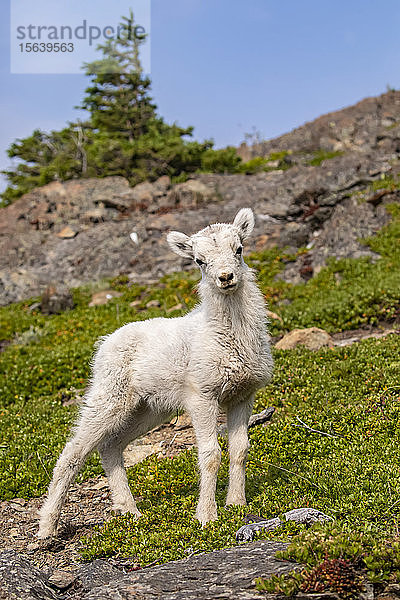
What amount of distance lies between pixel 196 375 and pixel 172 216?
2631 cm

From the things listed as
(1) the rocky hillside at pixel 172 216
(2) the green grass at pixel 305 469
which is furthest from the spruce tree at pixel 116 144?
(2) the green grass at pixel 305 469

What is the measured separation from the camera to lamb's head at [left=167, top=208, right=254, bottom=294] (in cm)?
637

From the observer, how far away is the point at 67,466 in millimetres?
7473

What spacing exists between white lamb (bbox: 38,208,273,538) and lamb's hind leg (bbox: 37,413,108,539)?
13mm

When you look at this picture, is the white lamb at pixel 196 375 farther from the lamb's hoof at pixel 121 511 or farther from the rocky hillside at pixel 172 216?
the rocky hillside at pixel 172 216

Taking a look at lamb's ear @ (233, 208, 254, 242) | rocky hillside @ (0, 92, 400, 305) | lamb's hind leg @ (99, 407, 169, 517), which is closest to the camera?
lamb's ear @ (233, 208, 254, 242)

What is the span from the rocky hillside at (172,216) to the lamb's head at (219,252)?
16223 millimetres

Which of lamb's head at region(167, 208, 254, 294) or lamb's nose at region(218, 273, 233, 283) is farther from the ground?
lamb's head at region(167, 208, 254, 294)

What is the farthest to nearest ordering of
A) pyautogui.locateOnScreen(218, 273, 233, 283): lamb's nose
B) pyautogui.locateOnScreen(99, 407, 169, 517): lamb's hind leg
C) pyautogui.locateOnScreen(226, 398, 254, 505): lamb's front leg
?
pyautogui.locateOnScreen(99, 407, 169, 517): lamb's hind leg
pyautogui.locateOnScreen(226, 398, 254, 505): lamb's front leg
pyautogui.locateOnScreen(218, 273, 233, 283): lamb's nose

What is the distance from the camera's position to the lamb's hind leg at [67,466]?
730 cm

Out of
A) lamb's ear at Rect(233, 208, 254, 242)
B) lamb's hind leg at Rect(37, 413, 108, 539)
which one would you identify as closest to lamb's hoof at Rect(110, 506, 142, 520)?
lamb's hind leg at Rect(37, 413, 108, 539)

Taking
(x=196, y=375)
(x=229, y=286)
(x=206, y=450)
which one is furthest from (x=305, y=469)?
(x=229, y=286)

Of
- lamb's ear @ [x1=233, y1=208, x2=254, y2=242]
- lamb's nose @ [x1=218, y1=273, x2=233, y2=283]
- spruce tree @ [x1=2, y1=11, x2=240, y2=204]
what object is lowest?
lamb's nose @ [x1=218, y1=273, x2=233, y2=283]

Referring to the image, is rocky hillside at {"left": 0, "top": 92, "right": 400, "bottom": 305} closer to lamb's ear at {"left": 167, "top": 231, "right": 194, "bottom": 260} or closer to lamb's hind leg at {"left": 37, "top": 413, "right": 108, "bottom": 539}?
lamb's ear at {"left": 167, "top": 231, "right": 194, "bottom": 260}
